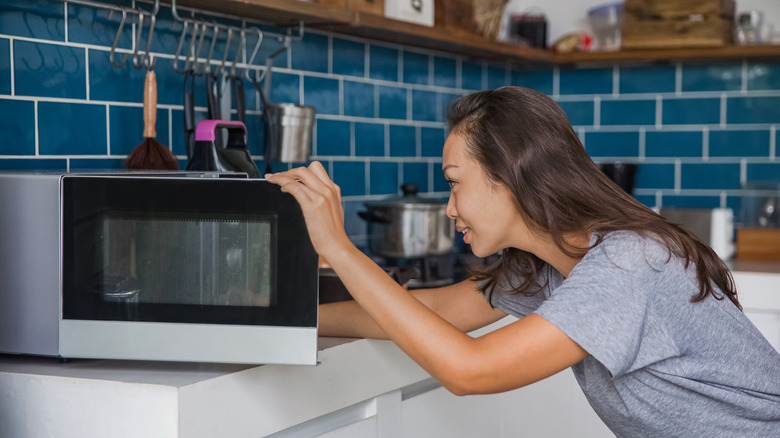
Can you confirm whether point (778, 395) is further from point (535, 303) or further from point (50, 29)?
point (50, 29)

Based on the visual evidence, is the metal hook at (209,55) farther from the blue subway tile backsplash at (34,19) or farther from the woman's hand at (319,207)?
the woman's hand at (319,207)

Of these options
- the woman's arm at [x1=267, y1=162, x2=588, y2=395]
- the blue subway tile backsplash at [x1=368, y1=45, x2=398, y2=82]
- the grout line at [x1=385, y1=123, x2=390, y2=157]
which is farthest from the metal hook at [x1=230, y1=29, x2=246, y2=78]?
the woman's arm at [x1=267, y1=162, x2=588, y2=395]

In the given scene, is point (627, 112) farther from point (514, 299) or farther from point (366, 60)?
point (514, 299)

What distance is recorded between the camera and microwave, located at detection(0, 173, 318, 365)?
48.2 inches

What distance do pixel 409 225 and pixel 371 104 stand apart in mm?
444

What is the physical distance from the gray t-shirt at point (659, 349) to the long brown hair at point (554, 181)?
0.03 meters

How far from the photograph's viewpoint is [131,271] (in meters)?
1.25

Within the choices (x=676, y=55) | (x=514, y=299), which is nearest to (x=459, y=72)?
(x=676, y=55)

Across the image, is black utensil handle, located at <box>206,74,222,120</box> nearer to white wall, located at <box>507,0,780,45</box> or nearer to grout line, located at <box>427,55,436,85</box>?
grout line, located at <box>427,55,436,85</box>

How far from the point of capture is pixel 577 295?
1.12 m

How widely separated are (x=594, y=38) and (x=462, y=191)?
2122 millimetres

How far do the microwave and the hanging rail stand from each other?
0.56 m

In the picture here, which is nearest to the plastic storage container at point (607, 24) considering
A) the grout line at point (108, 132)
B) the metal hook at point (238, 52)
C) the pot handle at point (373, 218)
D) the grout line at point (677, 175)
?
the grout line at point (677, 175)

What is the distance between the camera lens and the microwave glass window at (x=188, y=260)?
1232mm
